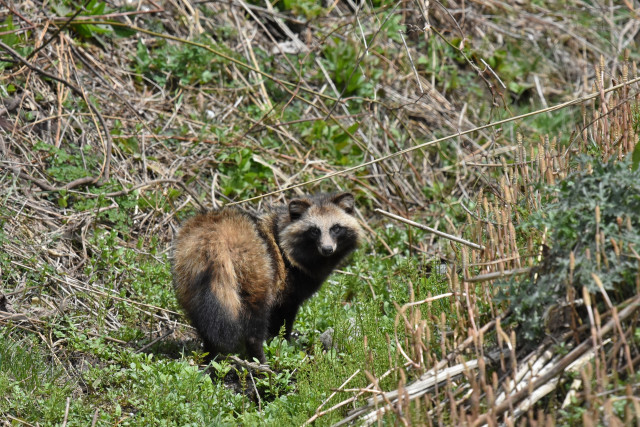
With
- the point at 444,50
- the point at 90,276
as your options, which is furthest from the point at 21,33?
the point at 444,50

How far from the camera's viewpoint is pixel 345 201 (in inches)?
280

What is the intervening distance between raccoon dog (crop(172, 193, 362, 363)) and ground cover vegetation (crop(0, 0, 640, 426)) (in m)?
0.27

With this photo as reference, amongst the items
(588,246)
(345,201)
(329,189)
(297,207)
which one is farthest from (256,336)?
(329,189)

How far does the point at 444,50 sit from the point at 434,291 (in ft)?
21.4

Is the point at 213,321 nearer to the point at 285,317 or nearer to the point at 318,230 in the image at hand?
the point at 285,317

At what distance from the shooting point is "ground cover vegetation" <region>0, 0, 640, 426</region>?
3.74m

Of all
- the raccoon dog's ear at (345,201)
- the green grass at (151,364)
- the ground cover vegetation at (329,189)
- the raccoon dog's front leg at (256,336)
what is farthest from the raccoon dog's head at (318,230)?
the raccoon dog's front leg at (256,336)

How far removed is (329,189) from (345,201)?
1.97 m

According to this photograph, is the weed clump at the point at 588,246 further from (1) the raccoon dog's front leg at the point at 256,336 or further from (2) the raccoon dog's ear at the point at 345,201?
(2) the raccoon dog's ear at the point at 345,201

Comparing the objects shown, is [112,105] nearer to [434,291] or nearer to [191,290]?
[191,290]

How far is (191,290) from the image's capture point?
550 cm

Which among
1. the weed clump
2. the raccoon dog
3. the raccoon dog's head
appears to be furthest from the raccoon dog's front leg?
the weed clump

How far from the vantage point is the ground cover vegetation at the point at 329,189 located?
3.74m

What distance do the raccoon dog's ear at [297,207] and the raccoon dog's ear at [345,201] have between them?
354mm
